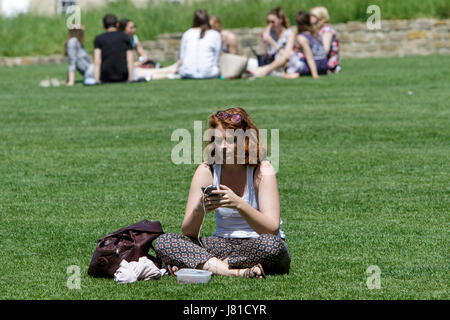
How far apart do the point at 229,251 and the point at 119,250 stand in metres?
0.70

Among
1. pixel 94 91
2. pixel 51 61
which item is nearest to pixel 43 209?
pixel 94 91

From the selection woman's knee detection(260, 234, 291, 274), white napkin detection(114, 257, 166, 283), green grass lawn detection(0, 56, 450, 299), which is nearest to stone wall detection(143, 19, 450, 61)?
green grass lawn detection(0, 56, 450, 299)

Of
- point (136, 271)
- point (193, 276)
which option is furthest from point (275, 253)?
point (136, 271)

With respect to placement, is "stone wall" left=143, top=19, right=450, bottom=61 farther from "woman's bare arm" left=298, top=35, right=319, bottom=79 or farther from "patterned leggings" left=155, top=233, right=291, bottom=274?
"patterned leggings" left=155, top=233, right=291, bottom=274

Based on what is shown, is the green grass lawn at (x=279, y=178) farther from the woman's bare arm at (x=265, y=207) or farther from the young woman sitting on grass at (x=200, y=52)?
the young woman sitting on grass at (x=200, y=52)

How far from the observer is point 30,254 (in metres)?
6.07

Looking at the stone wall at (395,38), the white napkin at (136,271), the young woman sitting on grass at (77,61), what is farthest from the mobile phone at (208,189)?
the stone wall at (395,38)

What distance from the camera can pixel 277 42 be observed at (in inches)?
718

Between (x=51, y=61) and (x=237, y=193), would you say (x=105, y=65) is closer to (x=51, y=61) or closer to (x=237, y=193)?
(x=51, y=61)

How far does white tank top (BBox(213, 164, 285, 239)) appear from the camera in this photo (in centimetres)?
552

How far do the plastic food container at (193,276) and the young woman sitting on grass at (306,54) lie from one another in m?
12.2

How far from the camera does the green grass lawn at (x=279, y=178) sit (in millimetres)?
5328

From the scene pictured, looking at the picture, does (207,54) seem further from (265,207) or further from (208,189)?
(208,189)

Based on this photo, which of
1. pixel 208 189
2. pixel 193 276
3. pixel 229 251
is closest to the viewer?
pixel 208 189
